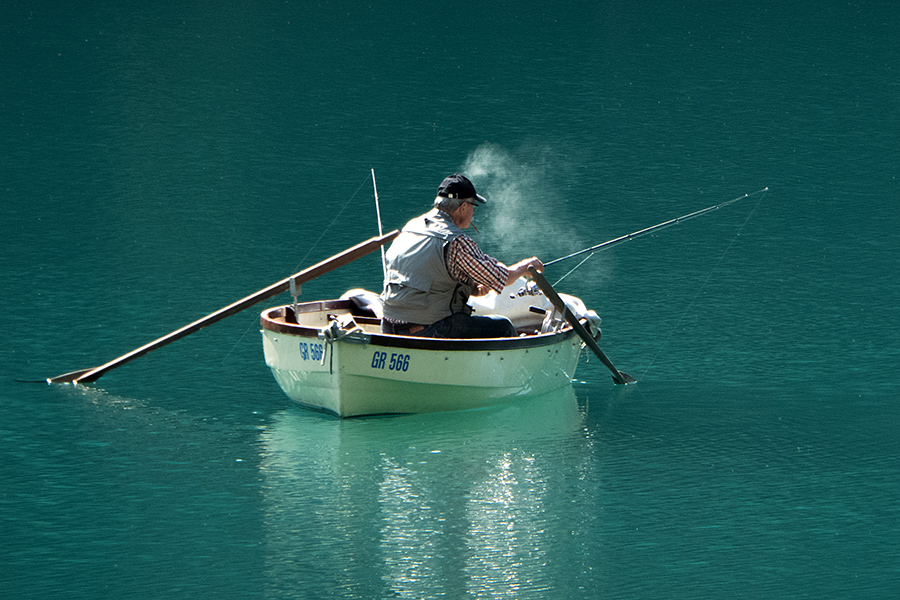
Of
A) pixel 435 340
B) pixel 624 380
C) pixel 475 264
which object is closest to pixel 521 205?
pixel 624 380

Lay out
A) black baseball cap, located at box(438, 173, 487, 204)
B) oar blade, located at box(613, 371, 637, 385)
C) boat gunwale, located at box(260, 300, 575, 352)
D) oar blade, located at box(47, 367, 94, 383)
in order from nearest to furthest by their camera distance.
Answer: boat gunwale, located at box(260, 300, 575, 352) → black baseball cap, located at box(438, 173, 487, 204) → oar blade, located at box(47, 367, 94, 383) → oar blade, located at box(613, 371, 637, 385)

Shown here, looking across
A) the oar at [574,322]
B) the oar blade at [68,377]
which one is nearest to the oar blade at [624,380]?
the oar at [574,322]

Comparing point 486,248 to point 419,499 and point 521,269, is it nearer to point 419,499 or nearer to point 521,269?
point 521,269

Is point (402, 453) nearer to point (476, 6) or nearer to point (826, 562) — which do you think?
point (826, 562)

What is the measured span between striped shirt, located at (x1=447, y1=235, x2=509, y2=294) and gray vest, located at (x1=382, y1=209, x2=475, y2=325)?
0.06 metres

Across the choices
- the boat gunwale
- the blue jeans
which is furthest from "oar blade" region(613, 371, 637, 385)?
the blue jeans

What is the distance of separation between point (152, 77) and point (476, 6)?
7.65 metres

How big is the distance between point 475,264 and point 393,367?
76 centimetres

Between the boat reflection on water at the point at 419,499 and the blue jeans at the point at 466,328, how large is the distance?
488 mm

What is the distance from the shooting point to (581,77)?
23.4 metres

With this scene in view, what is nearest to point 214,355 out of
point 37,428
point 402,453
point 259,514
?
point 37,428

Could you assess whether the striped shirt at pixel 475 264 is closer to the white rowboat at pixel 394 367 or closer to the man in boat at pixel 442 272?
the man in boat at pixel 442 272

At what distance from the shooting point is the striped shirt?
26.1 ft

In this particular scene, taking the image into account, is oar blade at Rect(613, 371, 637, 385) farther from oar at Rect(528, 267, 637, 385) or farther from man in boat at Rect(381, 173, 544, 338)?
man in boat at Rect(381, 173, 544, 338)
